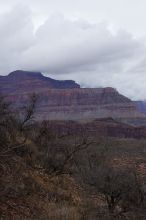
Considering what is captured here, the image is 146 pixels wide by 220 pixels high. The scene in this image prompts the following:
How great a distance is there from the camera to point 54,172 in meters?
21.4

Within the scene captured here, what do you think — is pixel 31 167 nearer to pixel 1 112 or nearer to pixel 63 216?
pixel 1 112

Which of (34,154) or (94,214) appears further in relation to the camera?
(34,154)

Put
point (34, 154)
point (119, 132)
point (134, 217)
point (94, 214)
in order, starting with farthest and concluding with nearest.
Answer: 1. point (119, 132)
2. point (34, 154)
3. point (134, 217)
4. point (94, 214)

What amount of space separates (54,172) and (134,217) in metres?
5.53

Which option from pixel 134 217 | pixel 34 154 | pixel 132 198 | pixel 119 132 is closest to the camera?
pixel 134 217

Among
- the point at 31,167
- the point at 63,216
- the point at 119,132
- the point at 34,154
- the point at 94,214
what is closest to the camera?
the point at 63,216

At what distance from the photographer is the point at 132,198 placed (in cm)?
2059

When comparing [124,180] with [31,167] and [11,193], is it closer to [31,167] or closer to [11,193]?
[31,167]

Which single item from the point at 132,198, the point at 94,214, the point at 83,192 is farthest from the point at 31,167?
the point at 94,214

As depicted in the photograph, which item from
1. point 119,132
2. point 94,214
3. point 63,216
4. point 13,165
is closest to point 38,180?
point 13,165

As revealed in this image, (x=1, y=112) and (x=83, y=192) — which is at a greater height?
(x=1, y=112)

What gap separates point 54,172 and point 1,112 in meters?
3.46

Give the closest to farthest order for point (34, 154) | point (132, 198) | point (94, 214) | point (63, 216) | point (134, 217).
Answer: point (63, 216) < point (94, 214) < point (134, 217) < point (132, 198) < point (34, 154)

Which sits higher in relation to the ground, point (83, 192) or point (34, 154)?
point (34, 154)
